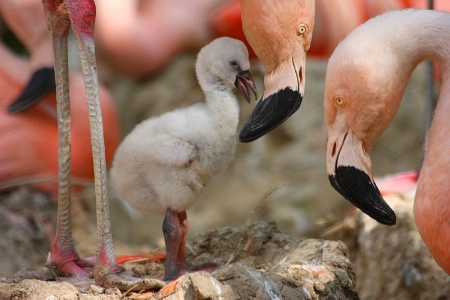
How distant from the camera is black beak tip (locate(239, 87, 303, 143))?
10.4ft

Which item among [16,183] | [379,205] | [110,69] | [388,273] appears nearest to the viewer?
[379,205]

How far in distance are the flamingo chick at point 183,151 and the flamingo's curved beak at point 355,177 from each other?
36cm

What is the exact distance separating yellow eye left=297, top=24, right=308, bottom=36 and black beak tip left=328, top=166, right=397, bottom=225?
474 millimetres

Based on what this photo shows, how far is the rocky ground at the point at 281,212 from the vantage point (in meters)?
3.66

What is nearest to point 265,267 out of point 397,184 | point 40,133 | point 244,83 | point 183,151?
point 183,151

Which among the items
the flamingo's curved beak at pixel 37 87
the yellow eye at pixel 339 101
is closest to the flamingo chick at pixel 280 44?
the yellow eye at pixel 339 101

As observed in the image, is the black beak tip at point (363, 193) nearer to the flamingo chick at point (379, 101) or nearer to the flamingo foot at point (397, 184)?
the flamingo chick at point (379, 101)

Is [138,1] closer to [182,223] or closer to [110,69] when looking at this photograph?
[110,69]

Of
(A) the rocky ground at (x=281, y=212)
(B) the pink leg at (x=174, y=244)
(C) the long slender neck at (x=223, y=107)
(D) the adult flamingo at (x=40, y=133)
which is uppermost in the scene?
(C) the long slender neck at (x=223, y=107)

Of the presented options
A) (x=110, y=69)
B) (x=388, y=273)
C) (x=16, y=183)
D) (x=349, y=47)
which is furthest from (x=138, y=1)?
(x=349, y=47)

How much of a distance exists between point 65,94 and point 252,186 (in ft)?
7.86

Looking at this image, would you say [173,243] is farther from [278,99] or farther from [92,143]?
[278,99]

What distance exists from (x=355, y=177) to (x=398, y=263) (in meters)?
1.05

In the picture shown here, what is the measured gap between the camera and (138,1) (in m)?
5.68
